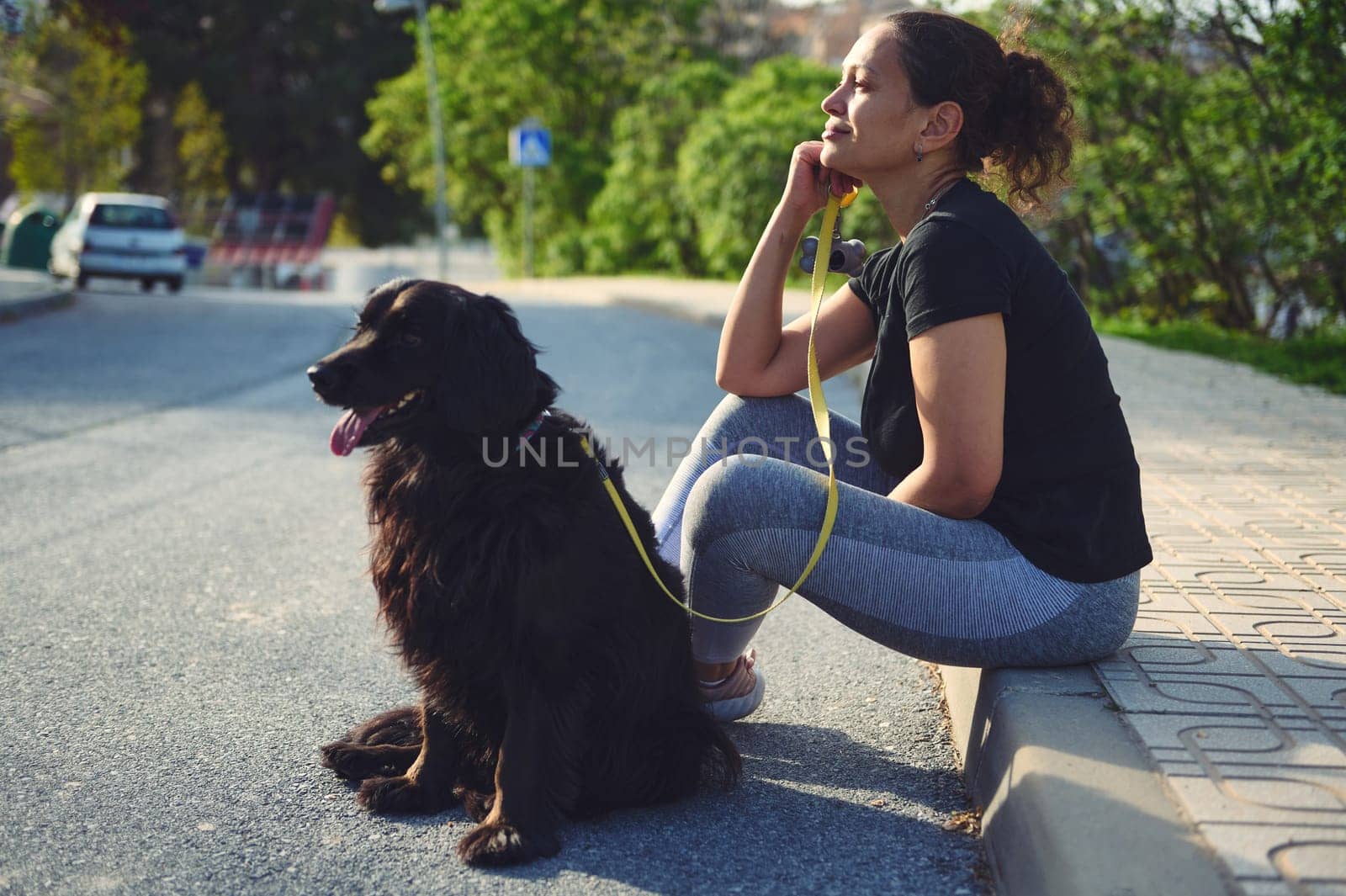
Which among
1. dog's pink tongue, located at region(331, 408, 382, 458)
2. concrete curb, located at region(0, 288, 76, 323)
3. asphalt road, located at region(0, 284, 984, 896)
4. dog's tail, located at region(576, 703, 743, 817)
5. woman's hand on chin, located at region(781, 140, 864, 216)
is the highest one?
woman's hand on chin, located at region(781, 140, 864, 216)

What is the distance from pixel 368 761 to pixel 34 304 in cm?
1559

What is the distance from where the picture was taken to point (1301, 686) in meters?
2.95

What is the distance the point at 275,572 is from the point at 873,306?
9.05ft

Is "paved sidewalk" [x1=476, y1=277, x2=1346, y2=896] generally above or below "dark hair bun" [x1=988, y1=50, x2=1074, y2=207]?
below

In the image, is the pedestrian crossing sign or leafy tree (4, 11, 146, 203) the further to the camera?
leafy tree (4, 11, 146, 203)

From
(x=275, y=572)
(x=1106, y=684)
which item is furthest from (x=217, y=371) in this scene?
(x=1106, y=684)

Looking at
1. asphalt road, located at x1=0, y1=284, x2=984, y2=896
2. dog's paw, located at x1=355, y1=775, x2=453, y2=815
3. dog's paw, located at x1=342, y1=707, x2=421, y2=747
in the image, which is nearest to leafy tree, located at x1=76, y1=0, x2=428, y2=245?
asphalt road, located at x1=0, y1=284, x2=984, y2=896

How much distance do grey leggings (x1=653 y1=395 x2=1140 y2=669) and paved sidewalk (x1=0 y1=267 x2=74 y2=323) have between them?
1469cm

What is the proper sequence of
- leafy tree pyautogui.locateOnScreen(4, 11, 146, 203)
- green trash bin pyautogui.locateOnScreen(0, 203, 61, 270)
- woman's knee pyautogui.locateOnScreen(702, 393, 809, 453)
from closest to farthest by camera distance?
woman's knee pyautogui.locateOnScreen(702, 393, 809, 453) < green trash bin pyautogui.locateOnScreen(0, 203, 61, 270) < leafy tree pyautogui.locateOnScreen(4, 11, 146, 203)

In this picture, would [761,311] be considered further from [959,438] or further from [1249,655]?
[1249,655]

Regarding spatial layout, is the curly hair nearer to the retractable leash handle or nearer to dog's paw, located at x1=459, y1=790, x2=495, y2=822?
the retractable leash handle

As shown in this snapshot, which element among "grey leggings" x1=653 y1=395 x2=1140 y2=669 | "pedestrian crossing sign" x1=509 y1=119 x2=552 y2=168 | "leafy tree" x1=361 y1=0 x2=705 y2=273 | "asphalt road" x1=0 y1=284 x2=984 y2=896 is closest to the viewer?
"asphalt road" x1=0 y1=284 x2=984 y2=896

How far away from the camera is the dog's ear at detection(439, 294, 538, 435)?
2713 millimetres

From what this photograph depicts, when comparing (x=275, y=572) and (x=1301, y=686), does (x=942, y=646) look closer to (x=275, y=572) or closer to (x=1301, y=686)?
(x=1301, y=686)
